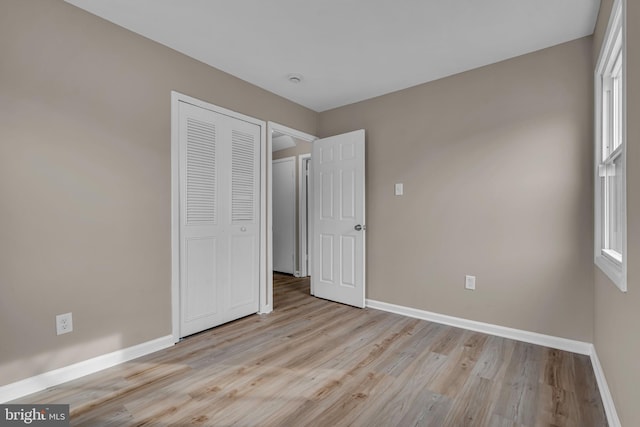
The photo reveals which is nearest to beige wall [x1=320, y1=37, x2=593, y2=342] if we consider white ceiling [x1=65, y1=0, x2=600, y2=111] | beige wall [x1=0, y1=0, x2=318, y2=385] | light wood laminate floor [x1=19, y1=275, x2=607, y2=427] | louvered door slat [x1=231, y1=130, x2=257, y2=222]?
white ceiling [x1=65, y1=0, x2=600, y2=111]

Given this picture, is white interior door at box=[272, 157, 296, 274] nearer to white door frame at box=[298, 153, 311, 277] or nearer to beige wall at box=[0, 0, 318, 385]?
white door frame at box=[298, 153, 311, 277]

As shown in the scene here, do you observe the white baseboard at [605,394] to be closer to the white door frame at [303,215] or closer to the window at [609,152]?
the window at [609,152]

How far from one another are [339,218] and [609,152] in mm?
2368

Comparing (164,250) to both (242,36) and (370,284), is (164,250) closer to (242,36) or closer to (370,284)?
(242,36)

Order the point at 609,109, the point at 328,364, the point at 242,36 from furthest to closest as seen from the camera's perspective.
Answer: the point at 242,36 → the point at 328,364 → the point at 609,109

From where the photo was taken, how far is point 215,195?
9.31 feet

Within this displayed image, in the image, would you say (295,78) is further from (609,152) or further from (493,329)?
(493,329)

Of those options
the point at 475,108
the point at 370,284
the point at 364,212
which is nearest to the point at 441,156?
the point at 475,108

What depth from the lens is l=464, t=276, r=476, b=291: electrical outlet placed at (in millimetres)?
2832

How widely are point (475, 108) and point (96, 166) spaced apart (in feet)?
10.0

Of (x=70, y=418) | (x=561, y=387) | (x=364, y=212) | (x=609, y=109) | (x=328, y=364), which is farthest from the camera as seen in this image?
(x=364, y=212)

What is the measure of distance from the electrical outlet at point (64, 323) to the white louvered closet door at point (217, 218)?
75 centimetres

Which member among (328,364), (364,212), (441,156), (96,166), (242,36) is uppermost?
(242,36)

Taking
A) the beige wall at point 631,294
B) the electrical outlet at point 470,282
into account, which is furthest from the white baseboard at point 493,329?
the beige wall at point 631,294
